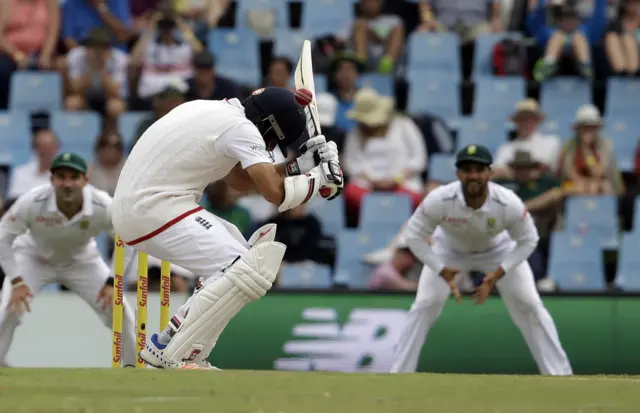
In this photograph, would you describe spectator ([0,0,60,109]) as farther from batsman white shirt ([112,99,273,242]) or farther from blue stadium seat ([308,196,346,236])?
batsman white shirt ([112,99,273,242])

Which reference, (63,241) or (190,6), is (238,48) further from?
(63,241)

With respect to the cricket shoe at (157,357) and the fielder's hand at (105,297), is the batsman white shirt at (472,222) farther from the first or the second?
the cricket shoe at (157,357)

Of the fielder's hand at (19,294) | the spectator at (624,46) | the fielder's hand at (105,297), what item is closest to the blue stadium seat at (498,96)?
the spectator at (624,46)

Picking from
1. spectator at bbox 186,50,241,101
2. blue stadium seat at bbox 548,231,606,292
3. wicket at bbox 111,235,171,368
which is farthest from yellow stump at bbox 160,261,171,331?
spectator at bbox 186,50,241,101

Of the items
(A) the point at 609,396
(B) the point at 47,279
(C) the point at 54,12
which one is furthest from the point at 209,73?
(A) the point at 609,396

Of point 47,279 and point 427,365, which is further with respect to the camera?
point 427,365

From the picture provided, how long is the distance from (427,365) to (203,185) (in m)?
4.59

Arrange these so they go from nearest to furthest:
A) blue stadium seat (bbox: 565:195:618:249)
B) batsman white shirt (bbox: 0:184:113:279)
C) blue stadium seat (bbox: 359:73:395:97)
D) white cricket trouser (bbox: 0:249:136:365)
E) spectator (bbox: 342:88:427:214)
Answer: batsman white shirt (bbox: 0:184:113:279) → white cricket trouser (bbox: 0:249:136:365) → blue stadium seat (bbox: 565:195:618:249) → spectator (bbox: 342:88:427:214) → blue stadium seat (bbox: 359:73:395:97)

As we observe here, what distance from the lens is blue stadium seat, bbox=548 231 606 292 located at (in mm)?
12164

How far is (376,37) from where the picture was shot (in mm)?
14602

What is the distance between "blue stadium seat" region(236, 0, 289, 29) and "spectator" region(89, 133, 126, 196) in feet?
8.61

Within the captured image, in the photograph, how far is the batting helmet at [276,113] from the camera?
7.31 metres

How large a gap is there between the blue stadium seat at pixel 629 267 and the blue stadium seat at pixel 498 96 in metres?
2.45

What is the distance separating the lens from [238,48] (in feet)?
48.6
